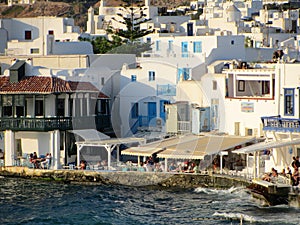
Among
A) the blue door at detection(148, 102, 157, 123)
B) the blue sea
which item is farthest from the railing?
the blue sea

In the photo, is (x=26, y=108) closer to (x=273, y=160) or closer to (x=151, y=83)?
(x=151, y=83)

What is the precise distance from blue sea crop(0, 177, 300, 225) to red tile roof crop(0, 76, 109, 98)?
18.0ft

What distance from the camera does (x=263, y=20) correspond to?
370ft

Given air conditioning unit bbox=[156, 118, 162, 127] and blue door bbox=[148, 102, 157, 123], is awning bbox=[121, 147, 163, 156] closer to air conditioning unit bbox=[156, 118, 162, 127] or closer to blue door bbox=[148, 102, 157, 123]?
air conditioning unit bbox=[156, 118, 162, 127]

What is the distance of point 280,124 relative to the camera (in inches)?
1866

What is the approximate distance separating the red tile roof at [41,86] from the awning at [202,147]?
675 centimetres

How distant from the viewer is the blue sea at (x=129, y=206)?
Answer: 134 ft

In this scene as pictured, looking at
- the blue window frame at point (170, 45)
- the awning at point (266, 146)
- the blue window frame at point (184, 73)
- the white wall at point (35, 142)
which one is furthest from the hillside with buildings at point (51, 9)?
the awning at point (266, 146)

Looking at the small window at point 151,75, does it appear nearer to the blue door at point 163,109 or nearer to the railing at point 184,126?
the blue door at point 163,109

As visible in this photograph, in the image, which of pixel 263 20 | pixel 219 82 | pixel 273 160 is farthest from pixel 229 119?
pixel 263 20

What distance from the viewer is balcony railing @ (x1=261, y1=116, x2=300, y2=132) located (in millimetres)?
46875

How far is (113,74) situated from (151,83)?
2300 millimetres

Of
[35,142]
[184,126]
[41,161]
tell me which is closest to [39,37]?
[35,142]

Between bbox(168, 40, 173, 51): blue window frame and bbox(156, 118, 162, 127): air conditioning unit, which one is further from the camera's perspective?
bbox(168, 40, 173, 51): blue window frame
